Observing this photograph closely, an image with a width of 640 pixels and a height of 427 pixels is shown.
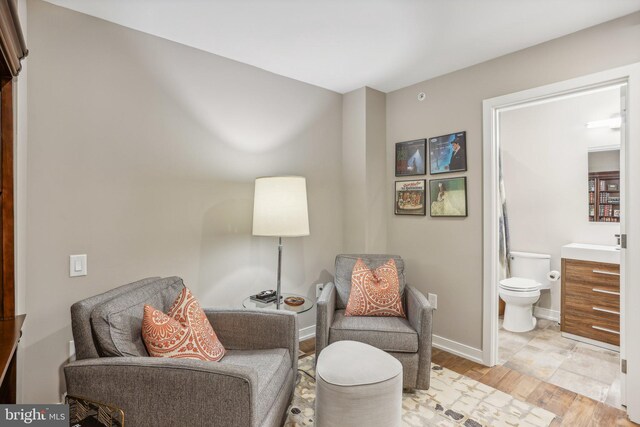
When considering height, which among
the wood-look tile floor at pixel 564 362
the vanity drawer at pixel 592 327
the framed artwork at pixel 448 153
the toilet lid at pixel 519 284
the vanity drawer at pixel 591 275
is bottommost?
the wood-look tile floor at pixel 564 362

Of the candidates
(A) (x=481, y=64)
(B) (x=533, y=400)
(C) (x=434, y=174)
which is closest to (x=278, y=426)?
(B) (x=533, y=400)

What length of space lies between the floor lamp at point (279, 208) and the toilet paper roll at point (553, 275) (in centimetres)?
289

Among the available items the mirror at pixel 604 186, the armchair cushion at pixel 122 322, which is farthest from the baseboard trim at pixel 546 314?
the armchair cushion at pixel 122 322

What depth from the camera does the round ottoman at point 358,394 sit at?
1.60m

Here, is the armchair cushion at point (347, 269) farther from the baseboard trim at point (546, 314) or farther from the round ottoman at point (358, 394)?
the baseboard trim at point (546, 314)

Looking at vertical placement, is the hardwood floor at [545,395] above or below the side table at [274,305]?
below

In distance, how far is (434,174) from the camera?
3018 millimetres

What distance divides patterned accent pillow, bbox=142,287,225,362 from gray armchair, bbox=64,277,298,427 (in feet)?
0.29

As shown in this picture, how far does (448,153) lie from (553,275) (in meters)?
1.93

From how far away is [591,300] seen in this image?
3.03m

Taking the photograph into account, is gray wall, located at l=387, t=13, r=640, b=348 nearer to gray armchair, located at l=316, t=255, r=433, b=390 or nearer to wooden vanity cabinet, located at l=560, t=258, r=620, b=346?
gray armchair, located at l=316, t=255, r=433, b=390

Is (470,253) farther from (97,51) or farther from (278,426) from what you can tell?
(97,51)

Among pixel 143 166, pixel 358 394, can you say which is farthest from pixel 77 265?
pixel 358 394

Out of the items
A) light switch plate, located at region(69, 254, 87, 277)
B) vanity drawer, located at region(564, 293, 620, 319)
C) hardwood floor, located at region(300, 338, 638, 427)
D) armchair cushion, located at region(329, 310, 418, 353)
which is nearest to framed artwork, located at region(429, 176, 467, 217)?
armchair cushion, located at region(329, 310, 418, 353)
